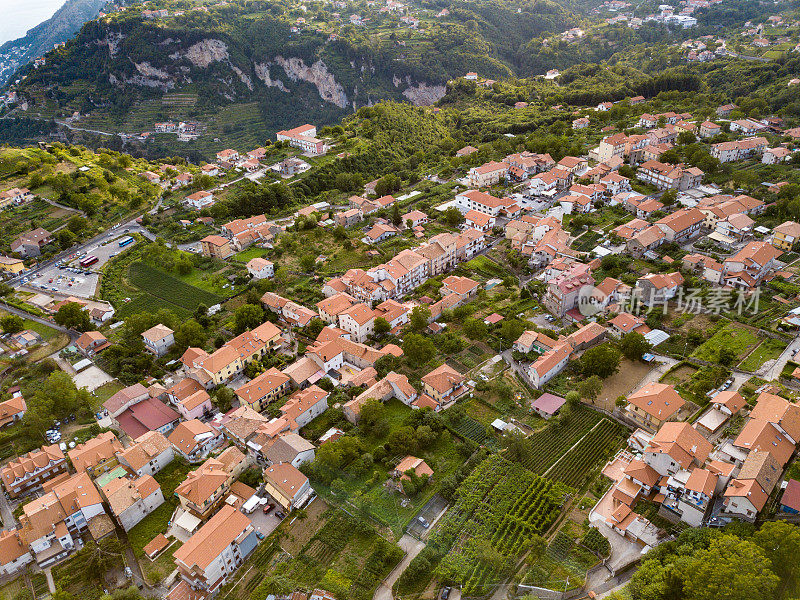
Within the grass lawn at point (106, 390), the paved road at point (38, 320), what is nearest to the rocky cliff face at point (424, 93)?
the paved road at point (38, 320)

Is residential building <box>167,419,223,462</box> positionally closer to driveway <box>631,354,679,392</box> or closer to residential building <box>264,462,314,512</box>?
residential building <box>264,462,314,512</box>

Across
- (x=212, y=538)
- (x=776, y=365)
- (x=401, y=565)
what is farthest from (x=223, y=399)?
(x=776, y=365)

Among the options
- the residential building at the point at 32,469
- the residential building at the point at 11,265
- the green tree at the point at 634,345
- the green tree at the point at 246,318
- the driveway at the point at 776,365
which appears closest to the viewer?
the residential building at the point at 32,469

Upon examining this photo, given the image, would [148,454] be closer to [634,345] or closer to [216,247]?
[216,247]

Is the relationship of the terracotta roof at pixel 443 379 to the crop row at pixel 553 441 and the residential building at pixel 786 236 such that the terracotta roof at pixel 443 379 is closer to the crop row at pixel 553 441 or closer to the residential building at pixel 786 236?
the crop row at pixel 553 441

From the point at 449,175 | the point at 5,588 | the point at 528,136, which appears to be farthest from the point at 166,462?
the point at 528,136

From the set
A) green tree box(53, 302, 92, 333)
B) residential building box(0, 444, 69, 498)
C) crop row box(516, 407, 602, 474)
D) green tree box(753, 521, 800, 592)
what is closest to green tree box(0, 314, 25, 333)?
green tree box(53, 302, 92, 333)
